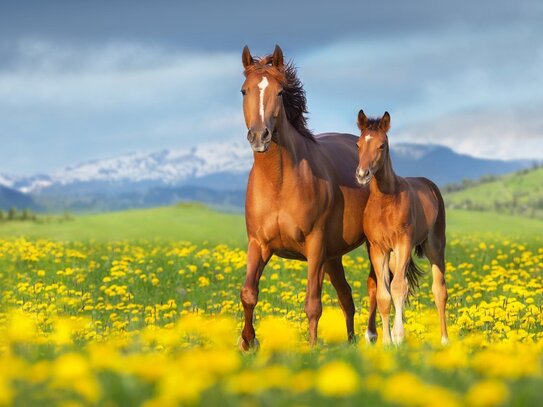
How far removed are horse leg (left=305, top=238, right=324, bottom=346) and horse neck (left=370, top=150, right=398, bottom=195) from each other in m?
1.29

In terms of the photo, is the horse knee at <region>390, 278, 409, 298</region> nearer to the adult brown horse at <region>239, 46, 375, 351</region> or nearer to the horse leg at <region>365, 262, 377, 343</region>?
the adult brown horse at <region>239, 46, 375, 351</region>

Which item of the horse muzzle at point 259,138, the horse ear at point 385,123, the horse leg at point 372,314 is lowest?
the horse leg at point 372,314

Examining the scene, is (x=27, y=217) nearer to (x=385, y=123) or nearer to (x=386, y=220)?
(x=386, y=220)

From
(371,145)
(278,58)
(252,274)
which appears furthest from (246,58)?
(252,274)

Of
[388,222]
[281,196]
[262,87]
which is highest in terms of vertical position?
[262,87]

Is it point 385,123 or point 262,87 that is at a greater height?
point 262,87

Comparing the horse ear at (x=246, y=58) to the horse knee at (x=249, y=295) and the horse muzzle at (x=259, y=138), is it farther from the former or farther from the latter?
the horse knee at (x=249, y=295)

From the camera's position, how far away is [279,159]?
9000mm

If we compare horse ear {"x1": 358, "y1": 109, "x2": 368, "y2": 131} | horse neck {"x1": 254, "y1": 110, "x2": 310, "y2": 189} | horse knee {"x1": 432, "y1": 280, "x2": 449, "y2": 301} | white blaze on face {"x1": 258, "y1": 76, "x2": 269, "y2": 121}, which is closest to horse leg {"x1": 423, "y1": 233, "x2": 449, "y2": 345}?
horse knee {"x1": 432, "y1": 280, "x2": 449, "y2": 301}

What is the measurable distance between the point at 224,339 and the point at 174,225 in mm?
34009

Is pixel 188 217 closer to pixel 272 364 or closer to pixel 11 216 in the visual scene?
pixel 11 216

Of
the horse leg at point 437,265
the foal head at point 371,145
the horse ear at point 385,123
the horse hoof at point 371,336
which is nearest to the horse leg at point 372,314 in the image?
the horse hoof at point 371,336

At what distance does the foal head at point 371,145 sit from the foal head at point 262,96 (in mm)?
1171

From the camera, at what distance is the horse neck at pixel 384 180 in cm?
972
